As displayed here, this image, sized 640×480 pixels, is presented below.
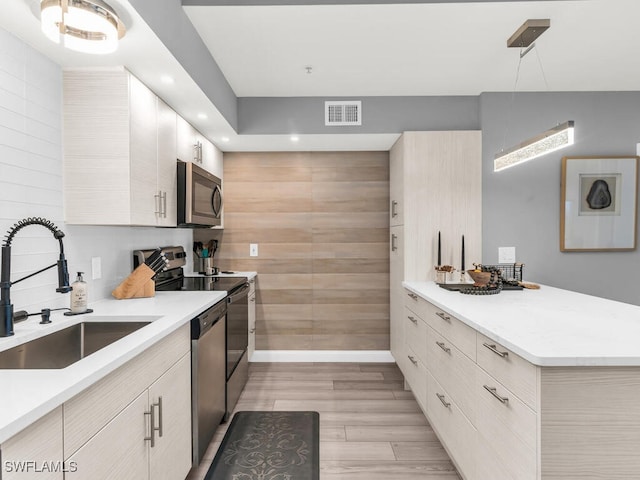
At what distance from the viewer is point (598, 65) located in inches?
103

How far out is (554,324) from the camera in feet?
5.20

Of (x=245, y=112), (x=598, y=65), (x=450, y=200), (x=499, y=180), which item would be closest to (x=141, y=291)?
(x=245, y=112)

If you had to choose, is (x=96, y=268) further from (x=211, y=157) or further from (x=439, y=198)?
(x=439, y=198)

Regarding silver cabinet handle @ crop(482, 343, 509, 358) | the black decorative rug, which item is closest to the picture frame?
silver cabinet handle @ crop(482, 343, 509, 358)

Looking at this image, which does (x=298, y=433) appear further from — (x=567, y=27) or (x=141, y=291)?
(x=567, y=27)

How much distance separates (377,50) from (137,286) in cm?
204

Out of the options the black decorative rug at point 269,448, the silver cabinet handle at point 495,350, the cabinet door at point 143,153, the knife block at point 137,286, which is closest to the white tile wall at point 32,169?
the knife block at point 137,286

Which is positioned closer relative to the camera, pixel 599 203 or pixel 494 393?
pixel 494 393

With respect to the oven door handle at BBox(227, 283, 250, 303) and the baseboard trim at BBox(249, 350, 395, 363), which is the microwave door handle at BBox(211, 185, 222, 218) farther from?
the baseboard trim at BBox(249, 350, 395, 363)

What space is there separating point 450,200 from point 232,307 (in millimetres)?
1895

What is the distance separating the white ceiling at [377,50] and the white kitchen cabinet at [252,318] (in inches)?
55.0

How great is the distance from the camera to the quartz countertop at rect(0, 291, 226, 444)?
0.85m

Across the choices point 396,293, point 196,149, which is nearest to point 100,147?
point 196,149

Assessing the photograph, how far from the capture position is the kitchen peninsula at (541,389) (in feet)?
3.91
